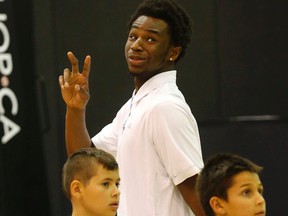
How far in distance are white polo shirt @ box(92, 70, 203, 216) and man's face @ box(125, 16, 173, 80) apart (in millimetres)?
123

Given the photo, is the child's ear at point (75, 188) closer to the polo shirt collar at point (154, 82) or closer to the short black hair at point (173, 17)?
the polo shirt collar at point (154, 82)

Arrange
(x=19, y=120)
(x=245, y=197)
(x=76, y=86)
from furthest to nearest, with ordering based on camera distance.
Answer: (x=19, y=120) < (x=76, y=86) < (x=245, y=197)

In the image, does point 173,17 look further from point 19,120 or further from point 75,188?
point 19,120

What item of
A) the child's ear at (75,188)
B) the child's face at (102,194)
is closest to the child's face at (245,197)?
the child's face at (102,194)

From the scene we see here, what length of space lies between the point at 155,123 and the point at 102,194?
300 millimetres

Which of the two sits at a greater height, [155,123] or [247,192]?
[155,123]

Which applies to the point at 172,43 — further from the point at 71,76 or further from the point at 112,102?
the point at 112,102

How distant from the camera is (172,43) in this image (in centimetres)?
337

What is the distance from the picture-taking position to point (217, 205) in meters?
3.04

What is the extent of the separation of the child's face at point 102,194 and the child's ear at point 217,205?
12.6 inches

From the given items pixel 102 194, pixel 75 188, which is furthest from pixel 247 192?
pixel 75 188

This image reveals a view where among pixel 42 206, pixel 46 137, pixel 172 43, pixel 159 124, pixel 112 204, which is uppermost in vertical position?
pixel 172 43

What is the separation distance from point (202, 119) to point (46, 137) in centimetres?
91

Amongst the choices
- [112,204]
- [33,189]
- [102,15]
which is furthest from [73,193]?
[102,15]
